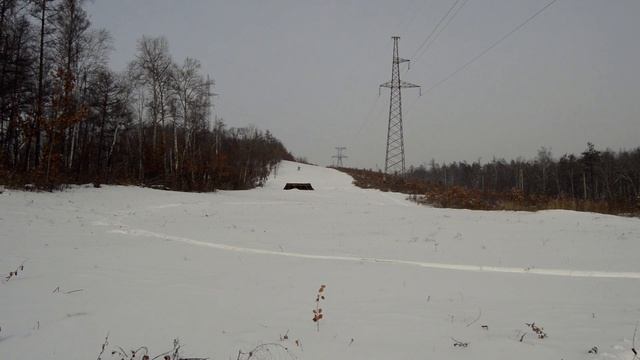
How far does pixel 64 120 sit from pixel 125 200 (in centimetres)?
529

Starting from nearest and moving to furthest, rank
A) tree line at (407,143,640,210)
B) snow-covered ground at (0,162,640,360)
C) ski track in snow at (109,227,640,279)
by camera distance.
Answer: snow-covered ground at (0,162,640,360)
ski track in snow at (109,227,640,279)
tree line at (407,143,640,210)

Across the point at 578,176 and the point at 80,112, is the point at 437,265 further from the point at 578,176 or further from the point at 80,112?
the point at 578,176

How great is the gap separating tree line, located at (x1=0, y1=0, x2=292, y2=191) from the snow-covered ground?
9.69m

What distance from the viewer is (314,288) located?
571cm

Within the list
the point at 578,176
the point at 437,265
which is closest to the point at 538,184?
the point at 578,176

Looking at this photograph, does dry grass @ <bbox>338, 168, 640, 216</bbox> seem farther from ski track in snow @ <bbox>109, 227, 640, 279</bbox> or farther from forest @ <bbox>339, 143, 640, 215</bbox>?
ski track in snow @ <bbox>109, 227, 640, 279</bbox>

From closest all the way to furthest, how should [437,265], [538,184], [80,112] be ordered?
[437,265] < [80,112] < [538,184]

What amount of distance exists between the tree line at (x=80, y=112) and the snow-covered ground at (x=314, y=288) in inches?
381

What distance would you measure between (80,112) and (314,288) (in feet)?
62.9

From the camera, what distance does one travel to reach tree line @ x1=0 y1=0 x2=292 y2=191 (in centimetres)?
1931

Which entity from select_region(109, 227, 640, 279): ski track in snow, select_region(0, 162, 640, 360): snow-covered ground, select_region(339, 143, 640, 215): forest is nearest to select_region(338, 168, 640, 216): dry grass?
select_region(339, 143, 640, 215): forest

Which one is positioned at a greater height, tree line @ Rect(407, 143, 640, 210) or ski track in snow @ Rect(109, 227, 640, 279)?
tree line @ Rect(407, 143, 640, 210)

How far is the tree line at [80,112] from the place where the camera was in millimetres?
19312

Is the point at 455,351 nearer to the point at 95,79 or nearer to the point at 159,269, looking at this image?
the point at 159,269
